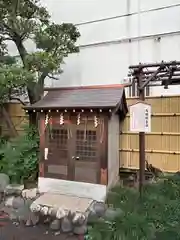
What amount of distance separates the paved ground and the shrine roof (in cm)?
332

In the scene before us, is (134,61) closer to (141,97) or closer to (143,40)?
(143,40)

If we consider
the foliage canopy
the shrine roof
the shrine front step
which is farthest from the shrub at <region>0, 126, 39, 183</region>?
the foliage canopy

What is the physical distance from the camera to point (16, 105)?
42.8 ft

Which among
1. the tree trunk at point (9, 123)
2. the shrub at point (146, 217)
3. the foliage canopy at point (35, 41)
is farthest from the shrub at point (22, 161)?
the shrub at point (146, 217)

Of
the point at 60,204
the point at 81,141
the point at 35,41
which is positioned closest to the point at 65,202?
the point at 60,204

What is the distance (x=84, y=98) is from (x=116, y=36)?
364 cm

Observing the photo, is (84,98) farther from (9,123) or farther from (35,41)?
(9,123)

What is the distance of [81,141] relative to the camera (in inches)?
357

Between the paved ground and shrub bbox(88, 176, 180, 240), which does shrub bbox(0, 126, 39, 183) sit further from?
shrub bbox(88, 176, 180, 240)

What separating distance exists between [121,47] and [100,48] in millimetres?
879

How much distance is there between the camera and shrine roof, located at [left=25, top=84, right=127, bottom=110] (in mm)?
8805

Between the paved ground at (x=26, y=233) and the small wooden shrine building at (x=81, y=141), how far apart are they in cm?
166

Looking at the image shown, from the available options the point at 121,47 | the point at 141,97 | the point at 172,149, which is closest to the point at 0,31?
the point at 121,47

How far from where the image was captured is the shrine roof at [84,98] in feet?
28.9
